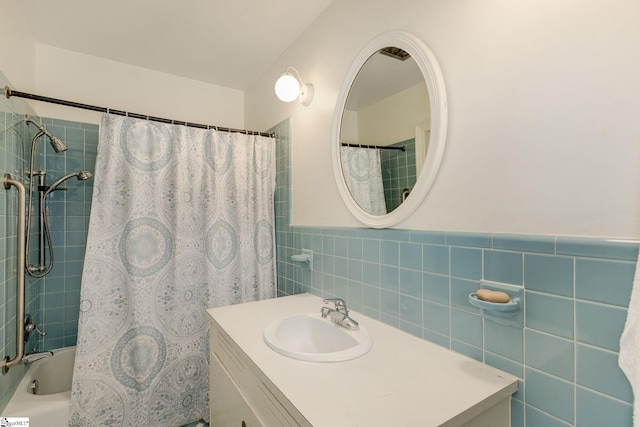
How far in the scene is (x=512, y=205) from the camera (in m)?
0.80

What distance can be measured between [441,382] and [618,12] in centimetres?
98

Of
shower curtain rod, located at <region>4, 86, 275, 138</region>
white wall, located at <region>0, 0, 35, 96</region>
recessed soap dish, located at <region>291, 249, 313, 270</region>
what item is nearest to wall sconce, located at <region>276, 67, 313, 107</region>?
shower curtain rod, located at <region>4, 86, 275, 138</region>

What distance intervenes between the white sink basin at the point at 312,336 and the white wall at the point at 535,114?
1.54 ft

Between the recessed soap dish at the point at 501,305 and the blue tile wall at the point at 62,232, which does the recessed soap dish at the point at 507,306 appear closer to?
the recessed soap dish at the point at 501,305

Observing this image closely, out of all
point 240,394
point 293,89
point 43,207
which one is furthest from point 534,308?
point 43,207

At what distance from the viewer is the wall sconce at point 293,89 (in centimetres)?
165

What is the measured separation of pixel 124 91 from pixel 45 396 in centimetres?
202

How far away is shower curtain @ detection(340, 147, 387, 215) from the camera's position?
48.9 inches

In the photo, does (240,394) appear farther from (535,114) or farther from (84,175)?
(84,175)

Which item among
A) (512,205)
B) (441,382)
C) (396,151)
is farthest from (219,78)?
(441,382)

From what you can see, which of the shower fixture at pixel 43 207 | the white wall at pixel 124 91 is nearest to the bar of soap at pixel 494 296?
the shower fixture at pixel 43 207

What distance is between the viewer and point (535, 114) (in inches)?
29.8

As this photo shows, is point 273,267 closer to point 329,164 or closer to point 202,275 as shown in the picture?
point 202,275

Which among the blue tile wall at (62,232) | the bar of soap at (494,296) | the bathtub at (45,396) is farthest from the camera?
the blue tile wall at (62,232)
